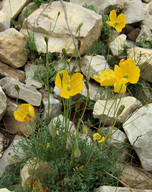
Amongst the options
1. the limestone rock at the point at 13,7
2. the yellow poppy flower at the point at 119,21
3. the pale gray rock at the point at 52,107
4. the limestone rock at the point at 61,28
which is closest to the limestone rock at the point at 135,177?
the pale gray rock at the point at 52,107

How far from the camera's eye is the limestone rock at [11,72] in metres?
3.46

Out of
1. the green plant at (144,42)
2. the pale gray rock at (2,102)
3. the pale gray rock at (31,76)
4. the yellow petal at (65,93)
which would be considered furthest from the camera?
the green plant at (144,42)

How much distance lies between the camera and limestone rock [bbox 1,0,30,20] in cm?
427

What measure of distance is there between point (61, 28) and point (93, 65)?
0.85 metres

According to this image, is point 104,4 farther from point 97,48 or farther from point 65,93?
point 65,93

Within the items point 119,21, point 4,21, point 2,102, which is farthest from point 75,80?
point 4,21

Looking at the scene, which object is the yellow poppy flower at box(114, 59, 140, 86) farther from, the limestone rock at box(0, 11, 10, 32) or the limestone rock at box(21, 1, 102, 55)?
the limestone rock at box(0, 11, 10, 32)

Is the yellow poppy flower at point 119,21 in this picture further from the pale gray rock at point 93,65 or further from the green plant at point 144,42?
the green plant at point 144,42

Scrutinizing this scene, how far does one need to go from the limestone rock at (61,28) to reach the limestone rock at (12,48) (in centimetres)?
25

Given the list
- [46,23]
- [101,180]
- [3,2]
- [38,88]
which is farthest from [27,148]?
[3,2]

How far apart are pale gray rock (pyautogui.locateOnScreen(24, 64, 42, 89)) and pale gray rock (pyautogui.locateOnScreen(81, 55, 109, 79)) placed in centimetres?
73

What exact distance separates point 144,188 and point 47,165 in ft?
3.48

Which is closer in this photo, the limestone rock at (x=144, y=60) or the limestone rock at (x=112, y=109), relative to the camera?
the limestone rock at (x=112, y=109)

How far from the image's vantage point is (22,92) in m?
3.04
